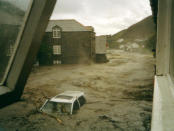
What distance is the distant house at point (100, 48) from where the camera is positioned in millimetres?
34438

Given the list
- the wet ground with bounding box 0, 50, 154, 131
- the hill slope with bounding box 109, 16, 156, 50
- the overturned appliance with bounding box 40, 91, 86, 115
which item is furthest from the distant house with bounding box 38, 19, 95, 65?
the hill slope with bounding box 109, 16, 156, 50

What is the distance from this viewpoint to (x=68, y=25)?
30.0 metres

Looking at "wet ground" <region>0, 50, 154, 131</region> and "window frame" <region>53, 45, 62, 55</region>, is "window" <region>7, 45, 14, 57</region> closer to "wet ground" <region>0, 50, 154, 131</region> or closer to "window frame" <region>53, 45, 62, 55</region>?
"wet ground" <region>0, 50, 154, 131</region>

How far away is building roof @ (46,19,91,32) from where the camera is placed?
1151 inches

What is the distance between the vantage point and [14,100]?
103 inches

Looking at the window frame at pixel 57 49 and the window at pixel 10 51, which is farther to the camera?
the window frame at pixel 57 49

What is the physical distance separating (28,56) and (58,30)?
1090 inches

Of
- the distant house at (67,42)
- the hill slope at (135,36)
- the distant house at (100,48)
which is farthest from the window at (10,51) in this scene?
the hill slope at (135,36)

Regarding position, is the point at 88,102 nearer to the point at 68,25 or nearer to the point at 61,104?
the point at 61,104

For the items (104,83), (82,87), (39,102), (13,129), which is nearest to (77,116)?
(13,129)

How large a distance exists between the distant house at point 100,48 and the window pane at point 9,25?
32055 millimetres

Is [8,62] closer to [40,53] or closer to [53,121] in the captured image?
[53,121]

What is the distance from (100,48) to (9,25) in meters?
32.7

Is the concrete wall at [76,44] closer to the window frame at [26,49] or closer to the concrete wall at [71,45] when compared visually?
the concrete wall at [71,45]
